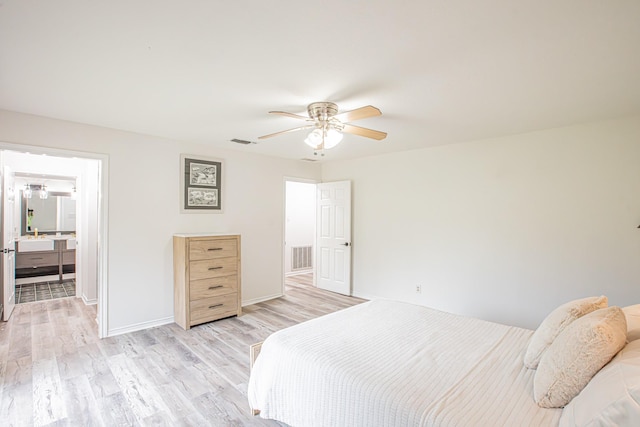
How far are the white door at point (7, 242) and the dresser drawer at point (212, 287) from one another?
2.34 meters

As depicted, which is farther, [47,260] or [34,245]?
[47,260]

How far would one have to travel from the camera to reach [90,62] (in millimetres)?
1922

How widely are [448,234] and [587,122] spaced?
6.12 ft

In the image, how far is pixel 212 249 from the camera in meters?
3.82

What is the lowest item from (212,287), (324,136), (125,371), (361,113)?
(125,371)

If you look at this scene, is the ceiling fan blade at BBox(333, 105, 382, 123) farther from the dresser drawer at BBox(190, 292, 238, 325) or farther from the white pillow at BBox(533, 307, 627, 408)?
the dresser drawer at BBox(190, 292, 238, 325)

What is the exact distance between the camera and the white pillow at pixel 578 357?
1182 mm

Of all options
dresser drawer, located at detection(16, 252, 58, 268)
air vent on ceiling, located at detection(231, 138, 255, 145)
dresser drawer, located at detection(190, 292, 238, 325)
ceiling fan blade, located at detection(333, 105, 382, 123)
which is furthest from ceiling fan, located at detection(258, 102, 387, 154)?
dresser drawer, located at detection(16, 252, 58, 268)

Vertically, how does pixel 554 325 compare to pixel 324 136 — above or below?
below

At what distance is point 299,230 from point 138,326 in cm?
397

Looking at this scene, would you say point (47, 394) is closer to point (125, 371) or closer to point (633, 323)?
point (125, 371)

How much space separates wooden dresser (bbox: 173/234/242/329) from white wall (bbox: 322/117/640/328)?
2.19 meters

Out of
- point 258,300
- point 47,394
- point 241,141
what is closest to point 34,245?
point 258,300

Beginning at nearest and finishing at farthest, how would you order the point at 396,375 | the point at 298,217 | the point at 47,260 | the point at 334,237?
1. the point at 396,375
2. the point at 334,237
3. the point at 47,260
4. the point at 298,217
